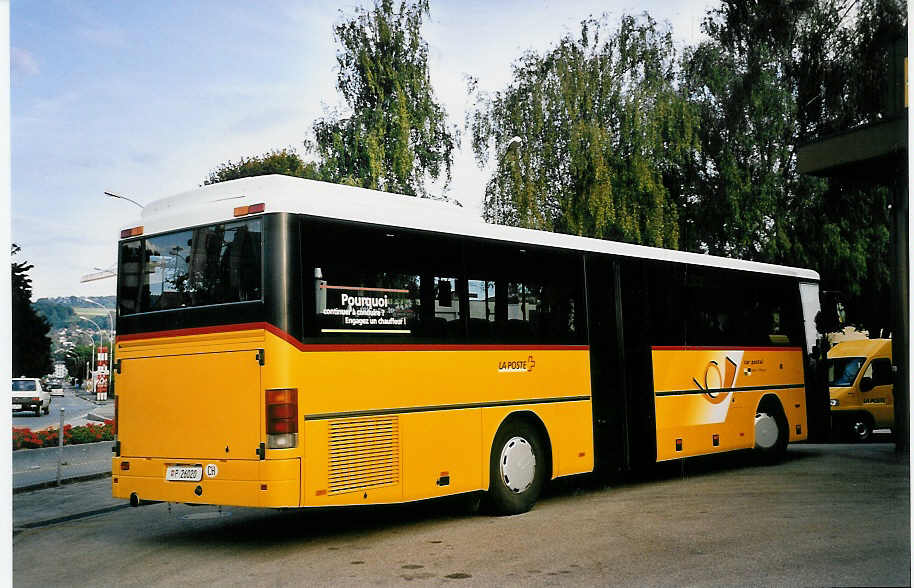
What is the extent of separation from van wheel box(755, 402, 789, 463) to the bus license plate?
8623mm

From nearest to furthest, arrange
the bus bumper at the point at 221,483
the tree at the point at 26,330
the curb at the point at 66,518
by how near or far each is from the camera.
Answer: the bus bumper at the point at 221,483 → the tree at the point at 26,330 → the curb at the point at 66,518

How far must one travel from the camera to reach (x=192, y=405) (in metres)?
8.78

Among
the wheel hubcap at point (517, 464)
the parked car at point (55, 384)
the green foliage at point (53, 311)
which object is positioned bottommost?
the wheel hubcap at point (517, 464)

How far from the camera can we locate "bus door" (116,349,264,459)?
8359mm

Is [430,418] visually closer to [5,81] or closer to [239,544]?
[239,544]

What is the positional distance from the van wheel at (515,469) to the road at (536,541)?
0.18 meters

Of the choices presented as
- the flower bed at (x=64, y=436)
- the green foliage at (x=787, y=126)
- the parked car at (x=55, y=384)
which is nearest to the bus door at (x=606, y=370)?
the green foliage at (x=787, y=126)

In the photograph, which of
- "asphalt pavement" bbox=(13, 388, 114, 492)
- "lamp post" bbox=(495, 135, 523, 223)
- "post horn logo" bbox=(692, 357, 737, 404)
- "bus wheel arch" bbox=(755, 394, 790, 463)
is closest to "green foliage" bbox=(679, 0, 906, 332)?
"bus wheel arch" bbox=(755, 394, 790, 463)

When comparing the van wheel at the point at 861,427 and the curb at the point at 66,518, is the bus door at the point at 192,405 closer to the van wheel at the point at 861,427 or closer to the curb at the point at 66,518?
the curb at the point at 66,518

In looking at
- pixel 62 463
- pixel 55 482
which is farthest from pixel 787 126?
pixel 62 463

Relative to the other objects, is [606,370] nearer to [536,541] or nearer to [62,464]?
[536,541]

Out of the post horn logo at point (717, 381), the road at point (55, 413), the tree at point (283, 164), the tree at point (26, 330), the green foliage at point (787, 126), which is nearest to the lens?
the tree at point (26, 330)

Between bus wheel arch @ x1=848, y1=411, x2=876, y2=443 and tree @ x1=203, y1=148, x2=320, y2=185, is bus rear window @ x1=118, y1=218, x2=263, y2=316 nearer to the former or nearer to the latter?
tree @ x1=203, y1=148, x2=320, y2=185

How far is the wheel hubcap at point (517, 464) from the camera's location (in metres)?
10.3
